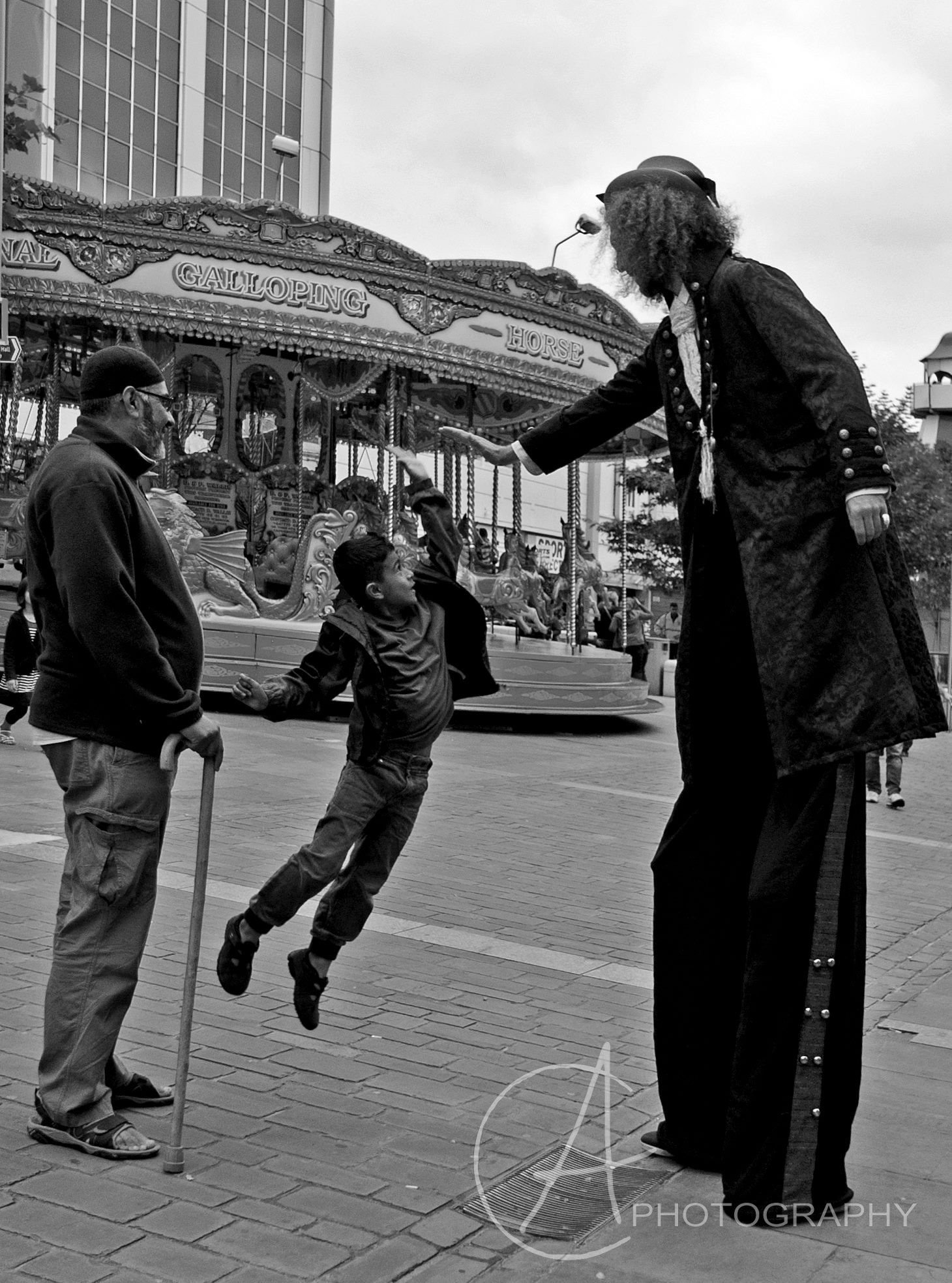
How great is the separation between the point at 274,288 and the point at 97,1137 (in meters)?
14.8

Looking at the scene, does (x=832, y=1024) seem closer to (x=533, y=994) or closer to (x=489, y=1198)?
(x=489, y=1198)

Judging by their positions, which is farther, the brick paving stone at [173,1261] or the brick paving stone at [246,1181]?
the brick paving stone at [246,1181]

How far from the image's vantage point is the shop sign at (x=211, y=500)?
19938 millimetres

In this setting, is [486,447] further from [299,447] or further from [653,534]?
[653,534]

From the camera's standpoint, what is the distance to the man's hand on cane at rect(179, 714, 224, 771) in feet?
10.7

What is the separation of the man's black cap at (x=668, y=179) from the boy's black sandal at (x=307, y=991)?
2.26m

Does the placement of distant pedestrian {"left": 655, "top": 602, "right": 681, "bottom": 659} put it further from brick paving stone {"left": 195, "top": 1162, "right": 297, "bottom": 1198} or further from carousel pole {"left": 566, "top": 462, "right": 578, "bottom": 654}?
brick paving stone {"left": 195, "top": 1162, "right": 297, "bottom": 1198}

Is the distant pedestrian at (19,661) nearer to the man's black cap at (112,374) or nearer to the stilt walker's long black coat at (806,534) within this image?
the man's black cap at (112,374)

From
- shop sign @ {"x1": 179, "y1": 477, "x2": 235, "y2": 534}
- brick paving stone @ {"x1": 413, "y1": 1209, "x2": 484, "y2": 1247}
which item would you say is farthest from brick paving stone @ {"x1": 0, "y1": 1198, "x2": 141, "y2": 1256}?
shop sign @ {"x1": 179, "y1": 477, "x2": 235, "y2": 534}

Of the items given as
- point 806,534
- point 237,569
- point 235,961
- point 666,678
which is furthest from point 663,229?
point 666,678

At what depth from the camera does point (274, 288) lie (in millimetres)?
16906

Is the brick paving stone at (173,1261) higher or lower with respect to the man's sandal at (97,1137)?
lower

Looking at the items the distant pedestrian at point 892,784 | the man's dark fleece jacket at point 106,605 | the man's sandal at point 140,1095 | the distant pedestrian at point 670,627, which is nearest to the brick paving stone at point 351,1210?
the man's sandal at point 140,1095

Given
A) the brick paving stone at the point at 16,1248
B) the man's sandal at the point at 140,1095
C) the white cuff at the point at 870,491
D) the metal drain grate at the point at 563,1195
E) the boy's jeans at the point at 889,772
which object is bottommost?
the metal drain grate at the point at 563,1195
